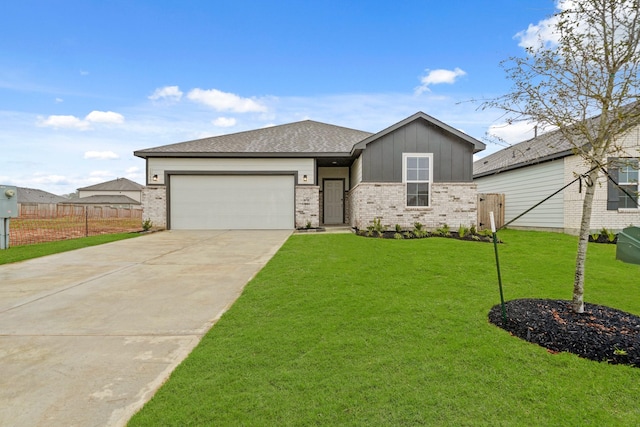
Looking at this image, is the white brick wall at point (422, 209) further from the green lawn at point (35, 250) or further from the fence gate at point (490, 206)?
the green lawn at point (35, 250)

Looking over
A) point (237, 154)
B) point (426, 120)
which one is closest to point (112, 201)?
point (237, 154)

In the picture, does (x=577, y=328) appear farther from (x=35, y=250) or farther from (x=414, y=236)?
(x=35, y=250)

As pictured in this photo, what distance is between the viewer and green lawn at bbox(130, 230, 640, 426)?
6.39 ft

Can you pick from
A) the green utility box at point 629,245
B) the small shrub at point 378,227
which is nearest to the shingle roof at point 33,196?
the small shrub at point 378,227

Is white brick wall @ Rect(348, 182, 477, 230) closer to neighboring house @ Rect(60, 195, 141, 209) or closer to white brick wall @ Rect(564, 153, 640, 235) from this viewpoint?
white brick wall @ Rect(564, 153, 640, 235)

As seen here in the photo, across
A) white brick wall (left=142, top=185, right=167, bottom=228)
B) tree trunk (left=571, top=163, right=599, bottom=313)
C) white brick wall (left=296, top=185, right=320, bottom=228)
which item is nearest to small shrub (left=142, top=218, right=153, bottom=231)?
white brick wall (left=142, top=185, right=167, bottom=228)

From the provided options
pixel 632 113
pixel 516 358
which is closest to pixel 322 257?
pixel 516 358

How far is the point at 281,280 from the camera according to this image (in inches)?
204

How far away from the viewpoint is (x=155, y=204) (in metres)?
13.8

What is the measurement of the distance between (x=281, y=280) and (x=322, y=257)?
200 centimetres

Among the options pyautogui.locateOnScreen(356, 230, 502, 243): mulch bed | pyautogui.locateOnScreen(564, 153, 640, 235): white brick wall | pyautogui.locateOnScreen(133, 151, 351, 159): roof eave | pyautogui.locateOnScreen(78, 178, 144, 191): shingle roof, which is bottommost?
pyautogui.locateOnScreen(356, 230, 502, 243): mulch bed

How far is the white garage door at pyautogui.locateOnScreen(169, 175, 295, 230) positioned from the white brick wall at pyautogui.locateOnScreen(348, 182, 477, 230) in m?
3.81

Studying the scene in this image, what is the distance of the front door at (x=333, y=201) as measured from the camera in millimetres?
16391

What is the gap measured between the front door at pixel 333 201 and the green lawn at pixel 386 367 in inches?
454
